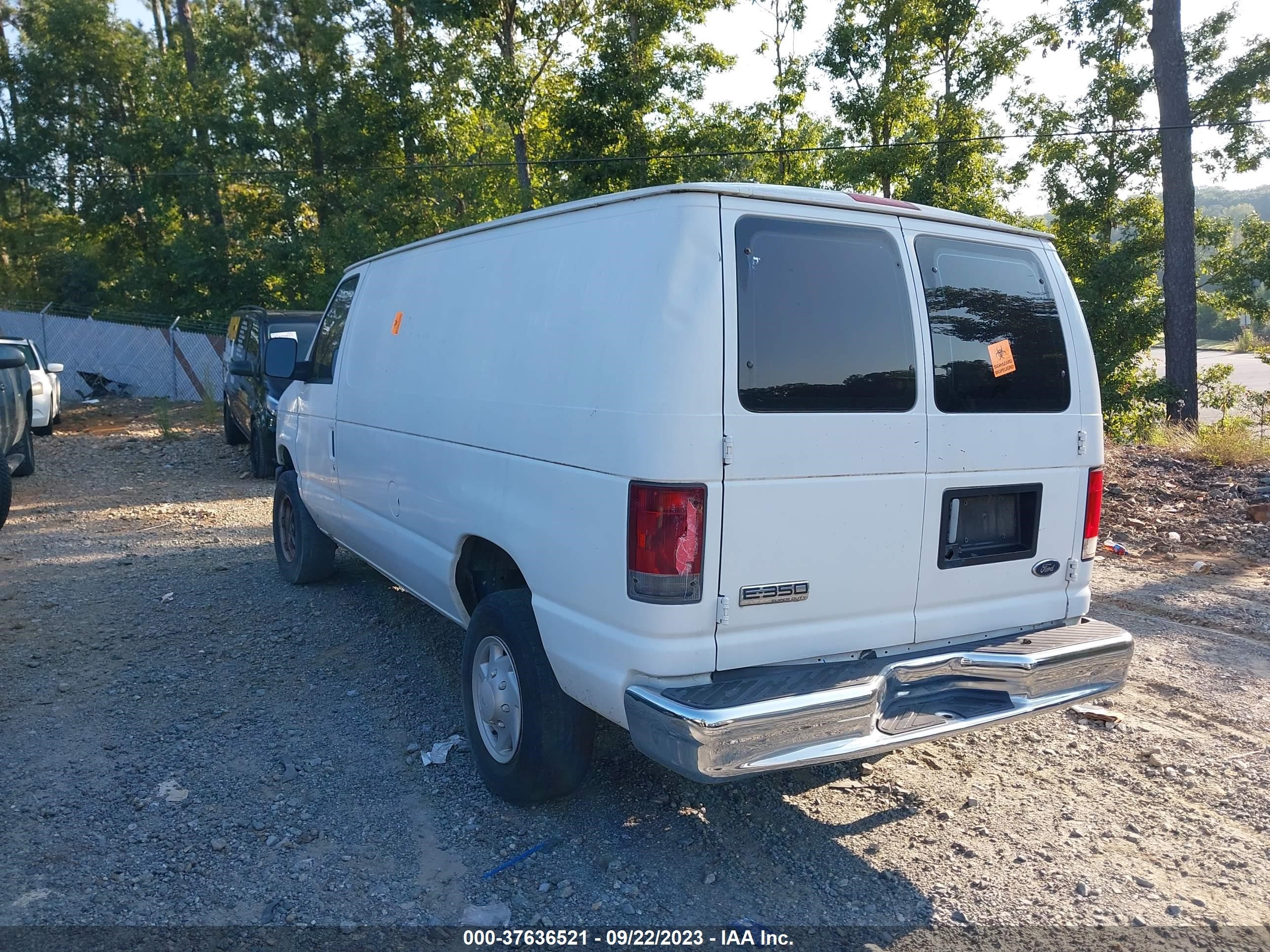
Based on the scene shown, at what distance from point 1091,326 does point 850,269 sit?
1721 cm

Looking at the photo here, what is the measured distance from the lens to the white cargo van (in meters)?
3.00

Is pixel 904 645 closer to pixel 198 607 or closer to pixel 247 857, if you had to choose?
pixel 247 857

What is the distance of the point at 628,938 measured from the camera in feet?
9.78

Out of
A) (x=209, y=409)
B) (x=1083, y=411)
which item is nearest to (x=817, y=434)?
(x=1083, y=411)

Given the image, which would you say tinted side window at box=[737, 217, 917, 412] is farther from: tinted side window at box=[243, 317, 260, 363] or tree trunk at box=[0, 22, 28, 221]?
tree trunk at box=[0, 22, 28, 221]

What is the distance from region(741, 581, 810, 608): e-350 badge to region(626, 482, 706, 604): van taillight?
19 cm

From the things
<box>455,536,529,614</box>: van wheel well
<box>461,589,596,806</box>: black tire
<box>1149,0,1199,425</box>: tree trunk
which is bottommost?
<box>461,589,596,806</box>: black tire

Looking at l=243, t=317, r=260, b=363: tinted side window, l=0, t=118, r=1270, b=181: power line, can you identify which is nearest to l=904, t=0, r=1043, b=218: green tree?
l=0, t=118, r=1270, b=181: power line

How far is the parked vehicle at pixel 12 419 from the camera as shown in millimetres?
8594

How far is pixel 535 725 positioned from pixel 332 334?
3421 mm

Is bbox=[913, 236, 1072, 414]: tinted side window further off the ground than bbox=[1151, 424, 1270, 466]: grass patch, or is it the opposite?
bbox=[913, 236, 1072, 414]: tinted side window

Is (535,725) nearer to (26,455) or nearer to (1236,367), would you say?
(26,455)

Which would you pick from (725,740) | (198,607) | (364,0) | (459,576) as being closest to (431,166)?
(364,0)

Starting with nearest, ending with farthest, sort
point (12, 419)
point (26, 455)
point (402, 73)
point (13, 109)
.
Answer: point (12, 419), point (26, 455), point (402, 73), point (13, 109)
